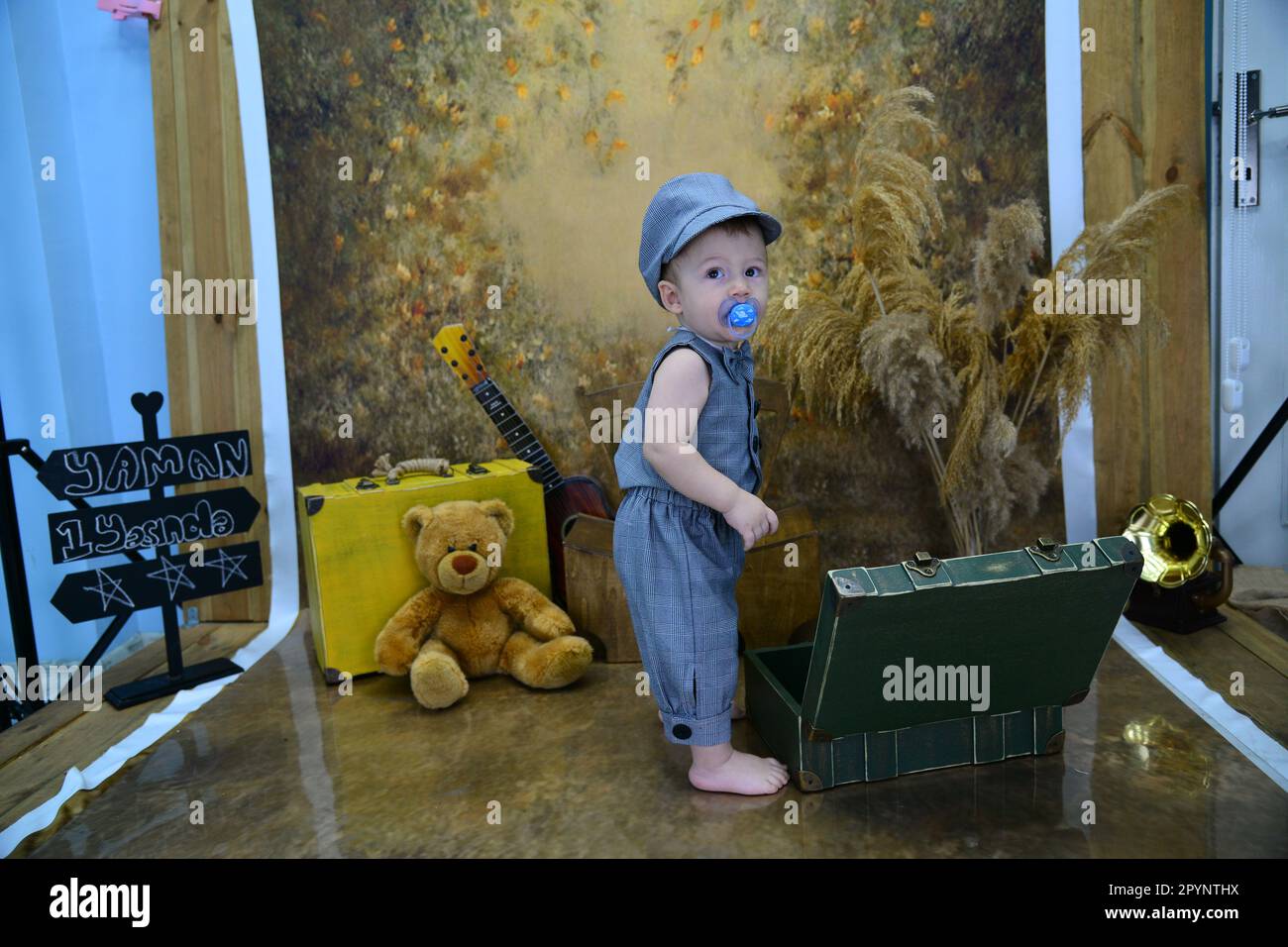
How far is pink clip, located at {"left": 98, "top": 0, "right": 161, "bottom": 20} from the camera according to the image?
291cm

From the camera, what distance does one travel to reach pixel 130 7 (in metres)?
2.92

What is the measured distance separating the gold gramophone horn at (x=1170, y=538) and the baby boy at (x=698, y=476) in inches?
54.9

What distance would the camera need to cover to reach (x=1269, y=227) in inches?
110

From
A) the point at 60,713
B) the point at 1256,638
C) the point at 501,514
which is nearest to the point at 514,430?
the point at 501,514

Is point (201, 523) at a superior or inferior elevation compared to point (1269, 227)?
inferior

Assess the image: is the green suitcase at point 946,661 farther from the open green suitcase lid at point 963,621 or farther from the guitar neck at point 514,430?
the guitar neck at point 514,430

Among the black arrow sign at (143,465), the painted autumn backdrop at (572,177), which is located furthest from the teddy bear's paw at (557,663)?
the black arrow sign at (143,465)

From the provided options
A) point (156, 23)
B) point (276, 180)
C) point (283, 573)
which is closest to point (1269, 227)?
point (276, 180)

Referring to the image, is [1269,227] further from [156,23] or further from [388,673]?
[156,23]

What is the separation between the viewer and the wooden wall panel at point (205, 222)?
2.98 metres

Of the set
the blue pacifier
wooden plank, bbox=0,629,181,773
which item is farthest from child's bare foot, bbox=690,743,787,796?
wooden plank, bbox=0,629,181,773

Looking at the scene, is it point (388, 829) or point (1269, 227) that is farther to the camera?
point (1269, 227)

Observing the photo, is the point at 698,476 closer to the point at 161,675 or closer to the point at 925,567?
the point at 925,567

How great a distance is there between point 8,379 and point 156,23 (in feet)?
4.12
